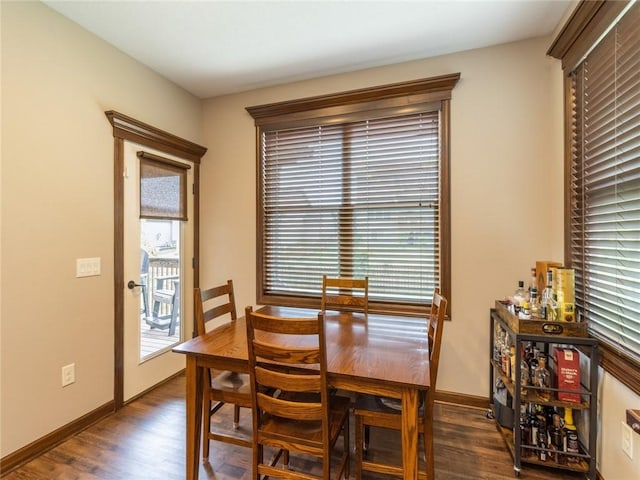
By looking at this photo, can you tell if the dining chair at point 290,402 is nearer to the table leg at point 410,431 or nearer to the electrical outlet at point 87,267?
the table leg at point 410,431

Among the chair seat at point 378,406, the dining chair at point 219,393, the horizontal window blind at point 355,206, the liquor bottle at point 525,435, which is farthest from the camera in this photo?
the horizontal window blind at point 355,206

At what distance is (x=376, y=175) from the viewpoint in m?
2.73

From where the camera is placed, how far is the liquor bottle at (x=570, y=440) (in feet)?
5.63

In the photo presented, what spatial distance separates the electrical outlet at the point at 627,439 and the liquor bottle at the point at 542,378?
1.04 feet

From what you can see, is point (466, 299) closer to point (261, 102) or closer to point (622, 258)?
point (622, 258)

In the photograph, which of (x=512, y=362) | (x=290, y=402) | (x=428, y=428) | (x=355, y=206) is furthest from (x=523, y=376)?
(x=355, y=206)

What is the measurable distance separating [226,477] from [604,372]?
2.13 metres

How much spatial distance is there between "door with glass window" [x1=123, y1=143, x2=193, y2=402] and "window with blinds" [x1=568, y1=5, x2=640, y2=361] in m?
3.20

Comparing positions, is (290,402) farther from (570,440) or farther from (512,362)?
(570,440)

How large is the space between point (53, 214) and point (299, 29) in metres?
2.11

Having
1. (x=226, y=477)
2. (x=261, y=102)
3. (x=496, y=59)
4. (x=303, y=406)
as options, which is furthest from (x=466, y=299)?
(x=261, y=102)

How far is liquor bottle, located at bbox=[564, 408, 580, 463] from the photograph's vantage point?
1.72m

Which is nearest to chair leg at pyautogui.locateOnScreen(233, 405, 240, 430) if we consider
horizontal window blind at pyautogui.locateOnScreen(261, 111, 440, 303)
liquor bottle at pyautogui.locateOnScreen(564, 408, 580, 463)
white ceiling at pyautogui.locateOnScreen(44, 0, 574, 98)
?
horizontal window blind at pyautogui.locateOnScreen(261, 111, 440, 303)

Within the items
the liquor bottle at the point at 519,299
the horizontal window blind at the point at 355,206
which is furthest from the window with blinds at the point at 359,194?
the liquor bottle at the point at 519,299
